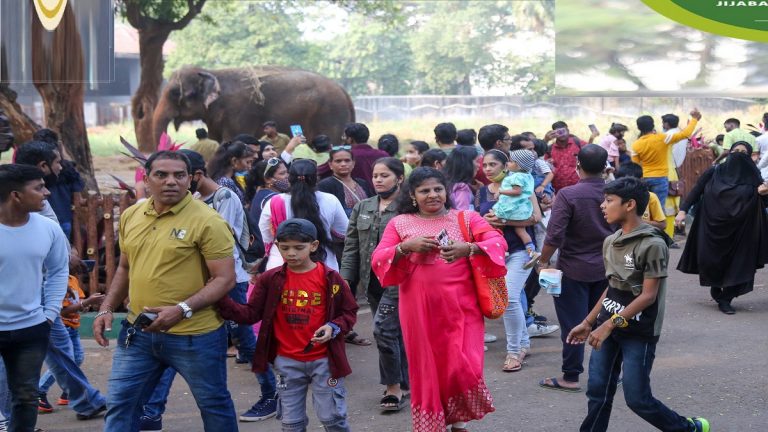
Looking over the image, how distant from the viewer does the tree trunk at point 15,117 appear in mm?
12297

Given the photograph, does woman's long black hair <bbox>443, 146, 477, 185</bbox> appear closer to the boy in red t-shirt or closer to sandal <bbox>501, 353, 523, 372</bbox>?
sandal <bbox>501, 353, 523, 372</bbox>

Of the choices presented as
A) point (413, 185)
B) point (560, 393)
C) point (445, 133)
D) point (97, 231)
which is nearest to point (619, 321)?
point (413, 185)

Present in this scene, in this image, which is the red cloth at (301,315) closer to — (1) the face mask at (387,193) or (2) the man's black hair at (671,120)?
(1) the face mask at (387,193)

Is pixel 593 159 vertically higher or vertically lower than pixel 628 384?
higher

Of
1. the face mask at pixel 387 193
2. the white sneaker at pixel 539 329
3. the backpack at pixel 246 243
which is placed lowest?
the white sneaker at pixel 539 329

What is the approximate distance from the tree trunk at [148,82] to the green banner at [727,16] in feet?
54.2

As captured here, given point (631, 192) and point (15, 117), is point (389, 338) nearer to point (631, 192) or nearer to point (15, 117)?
point (631, 192)

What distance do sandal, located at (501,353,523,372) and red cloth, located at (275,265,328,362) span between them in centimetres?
273

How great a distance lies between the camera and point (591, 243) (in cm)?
691

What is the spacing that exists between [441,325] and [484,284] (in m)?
0.33

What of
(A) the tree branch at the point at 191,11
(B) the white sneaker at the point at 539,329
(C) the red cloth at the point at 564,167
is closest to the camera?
(B) the white sneaker at the point at 539,329

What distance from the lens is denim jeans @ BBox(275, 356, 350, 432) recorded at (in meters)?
5.34

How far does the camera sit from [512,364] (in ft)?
25.4

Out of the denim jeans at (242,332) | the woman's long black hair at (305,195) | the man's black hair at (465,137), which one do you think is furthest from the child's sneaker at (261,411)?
the man's black hair at (465,137)
